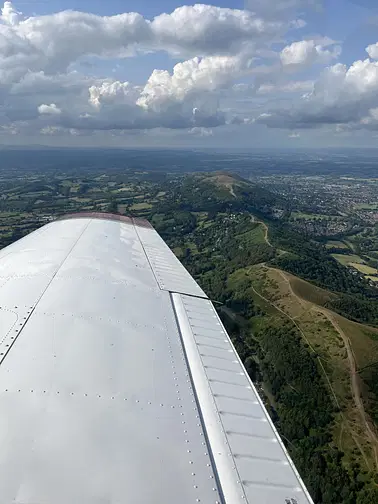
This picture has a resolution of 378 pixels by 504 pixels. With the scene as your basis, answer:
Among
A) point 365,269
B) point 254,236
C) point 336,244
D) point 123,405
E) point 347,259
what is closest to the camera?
point 123,405

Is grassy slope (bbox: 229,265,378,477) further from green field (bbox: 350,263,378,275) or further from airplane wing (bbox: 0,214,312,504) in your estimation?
green field (bbox: 350,263,378,275)

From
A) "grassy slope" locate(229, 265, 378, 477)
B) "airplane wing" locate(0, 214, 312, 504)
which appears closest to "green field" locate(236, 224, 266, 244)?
"grassy slope" locate(229, 265, 378, 477)

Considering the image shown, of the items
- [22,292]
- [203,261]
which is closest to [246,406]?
[22,292]

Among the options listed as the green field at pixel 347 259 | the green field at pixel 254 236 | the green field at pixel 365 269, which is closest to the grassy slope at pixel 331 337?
the green field at pixel 254 236

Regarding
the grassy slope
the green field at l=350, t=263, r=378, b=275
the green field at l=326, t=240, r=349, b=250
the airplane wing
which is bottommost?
the green field at l=350, t=263, r=378, b=275

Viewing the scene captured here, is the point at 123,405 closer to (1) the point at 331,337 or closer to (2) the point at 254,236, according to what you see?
(1) the point at 331,337

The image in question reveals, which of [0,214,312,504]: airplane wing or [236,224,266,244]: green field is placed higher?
[0,214,312,504]: airplane wing

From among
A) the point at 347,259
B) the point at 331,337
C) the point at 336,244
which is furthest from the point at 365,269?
the point at 331,337

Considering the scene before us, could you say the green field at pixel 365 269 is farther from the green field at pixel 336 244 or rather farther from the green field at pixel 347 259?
the green field at pixel 336 244

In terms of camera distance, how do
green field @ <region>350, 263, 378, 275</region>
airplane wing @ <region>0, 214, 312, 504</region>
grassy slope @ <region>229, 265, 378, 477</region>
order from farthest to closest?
green field @ <region>350, 263, 378, 275</region>, grassy slope @ <region>229, 265, 378, 477</region>, airplane wing @ <region>0, 214, 312, 504</region>
